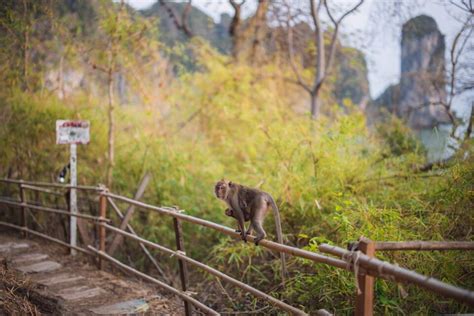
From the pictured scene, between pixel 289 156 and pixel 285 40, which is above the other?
pixel 285 40

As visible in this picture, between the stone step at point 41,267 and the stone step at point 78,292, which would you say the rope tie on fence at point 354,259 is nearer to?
the stone step at point 78,292

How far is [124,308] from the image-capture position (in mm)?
3643

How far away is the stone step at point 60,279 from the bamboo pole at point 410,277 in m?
3.04

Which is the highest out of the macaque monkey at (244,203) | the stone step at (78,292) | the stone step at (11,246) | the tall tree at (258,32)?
the tall tree at (258,32)

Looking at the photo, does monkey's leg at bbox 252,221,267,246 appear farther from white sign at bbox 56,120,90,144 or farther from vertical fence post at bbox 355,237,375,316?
white sign at bbox 56,120,90,144

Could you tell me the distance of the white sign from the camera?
5.11 metres

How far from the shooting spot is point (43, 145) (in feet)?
21.1

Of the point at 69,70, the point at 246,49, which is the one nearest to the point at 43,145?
the point at 69,70

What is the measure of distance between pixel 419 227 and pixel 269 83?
6.45 meters

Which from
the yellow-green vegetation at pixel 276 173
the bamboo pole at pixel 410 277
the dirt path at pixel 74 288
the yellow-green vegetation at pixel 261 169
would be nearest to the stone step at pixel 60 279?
the dirt path at pixel 74 288

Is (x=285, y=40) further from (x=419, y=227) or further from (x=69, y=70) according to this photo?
(x=419, y=227)

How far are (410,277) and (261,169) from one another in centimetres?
395

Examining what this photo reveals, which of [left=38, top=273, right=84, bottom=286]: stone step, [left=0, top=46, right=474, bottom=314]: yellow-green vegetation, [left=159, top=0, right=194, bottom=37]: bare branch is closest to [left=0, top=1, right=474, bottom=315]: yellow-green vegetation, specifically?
[left=0, top=46, right=474, bottom=314]: yellow-green vegetation

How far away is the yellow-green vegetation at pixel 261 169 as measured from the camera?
11.5ft
